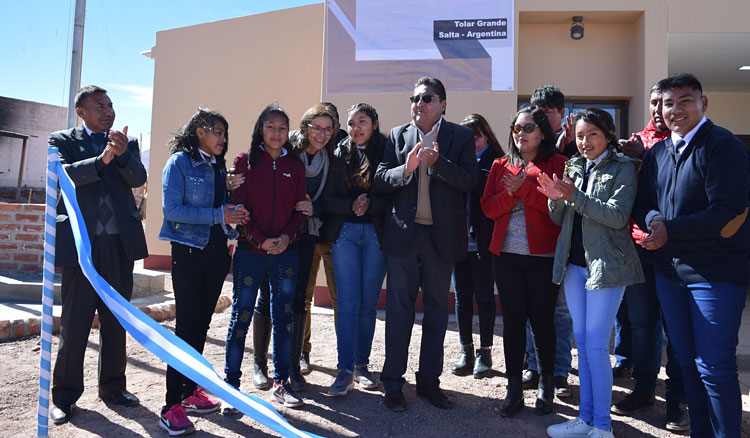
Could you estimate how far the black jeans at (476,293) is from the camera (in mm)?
4305

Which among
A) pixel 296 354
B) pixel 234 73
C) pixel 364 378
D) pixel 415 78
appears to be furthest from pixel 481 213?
pixel 234 73

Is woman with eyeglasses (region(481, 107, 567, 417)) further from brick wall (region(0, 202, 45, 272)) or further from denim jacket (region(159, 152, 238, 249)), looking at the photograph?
brick wall (region(0, 202, 45, 272))

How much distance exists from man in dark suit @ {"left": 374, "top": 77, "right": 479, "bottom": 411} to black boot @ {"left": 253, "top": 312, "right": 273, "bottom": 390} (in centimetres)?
92

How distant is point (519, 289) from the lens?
3.41 meters

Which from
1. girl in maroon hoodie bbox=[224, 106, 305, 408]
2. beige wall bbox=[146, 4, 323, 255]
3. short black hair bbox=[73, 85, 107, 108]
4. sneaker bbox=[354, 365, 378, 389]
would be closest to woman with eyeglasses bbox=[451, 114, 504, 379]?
sneaker bbox=[354, 365, 378, 389]

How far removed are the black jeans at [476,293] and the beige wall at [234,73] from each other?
4.92m

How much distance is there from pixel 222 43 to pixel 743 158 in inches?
316

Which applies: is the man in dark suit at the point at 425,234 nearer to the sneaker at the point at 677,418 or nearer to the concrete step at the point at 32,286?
→ the sneaker at the point at 677,418

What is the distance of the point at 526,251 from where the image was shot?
133 inches

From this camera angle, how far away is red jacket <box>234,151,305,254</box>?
11.5ft

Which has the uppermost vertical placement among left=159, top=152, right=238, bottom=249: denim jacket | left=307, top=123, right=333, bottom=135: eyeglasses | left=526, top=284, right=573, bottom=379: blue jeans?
left=307, top=123, right=333, bottom=135: eyeglasses

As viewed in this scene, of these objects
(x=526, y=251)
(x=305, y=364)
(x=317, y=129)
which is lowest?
(x=305, y=364)

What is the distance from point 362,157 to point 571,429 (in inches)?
89.9

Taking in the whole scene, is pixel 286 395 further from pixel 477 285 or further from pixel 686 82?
pixel 686 82
